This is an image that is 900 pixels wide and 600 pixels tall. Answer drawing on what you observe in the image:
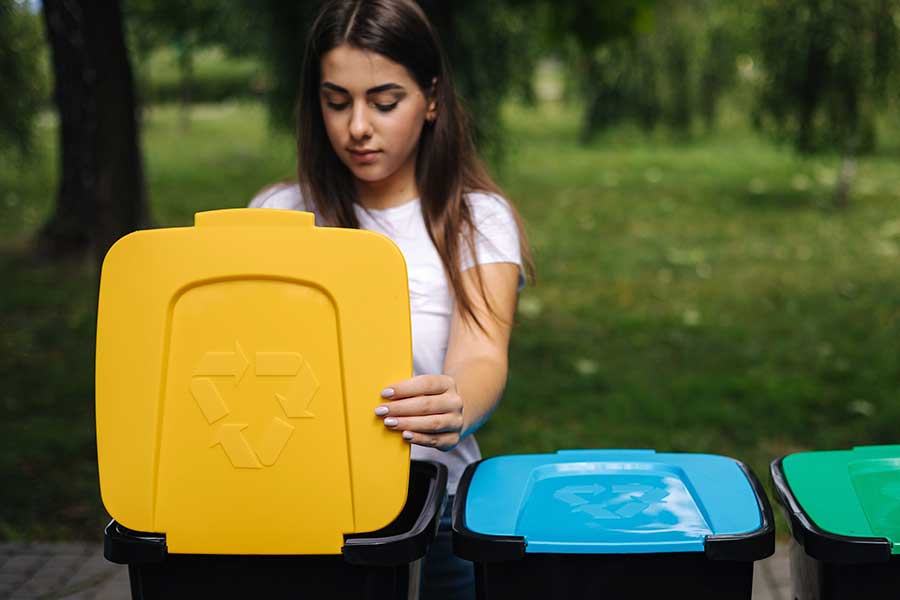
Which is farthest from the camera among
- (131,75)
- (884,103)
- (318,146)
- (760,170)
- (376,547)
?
(760,170)

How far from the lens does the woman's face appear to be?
1.75 metres

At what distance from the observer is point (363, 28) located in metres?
1.75

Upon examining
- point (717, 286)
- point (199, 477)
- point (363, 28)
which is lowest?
point (717, 286)

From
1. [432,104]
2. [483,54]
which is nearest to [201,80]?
[483,54]

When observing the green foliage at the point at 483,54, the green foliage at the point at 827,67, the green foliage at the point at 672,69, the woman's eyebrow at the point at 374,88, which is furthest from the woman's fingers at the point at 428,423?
the green foliage at the point at 672,69

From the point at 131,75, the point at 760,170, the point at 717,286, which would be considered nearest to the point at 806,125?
the point at 717,286

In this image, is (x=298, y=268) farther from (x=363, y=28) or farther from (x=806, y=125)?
(x=806, y=125)

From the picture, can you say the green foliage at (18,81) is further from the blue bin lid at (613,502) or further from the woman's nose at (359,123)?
the blue bin lid at (613,502)

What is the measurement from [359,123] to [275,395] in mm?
527

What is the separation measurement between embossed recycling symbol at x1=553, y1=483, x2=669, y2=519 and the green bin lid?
210 millimetres

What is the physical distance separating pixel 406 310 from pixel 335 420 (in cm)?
18

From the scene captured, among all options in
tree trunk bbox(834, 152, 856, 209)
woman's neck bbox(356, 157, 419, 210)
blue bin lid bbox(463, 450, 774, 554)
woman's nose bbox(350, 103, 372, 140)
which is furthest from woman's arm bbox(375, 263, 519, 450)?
tree trunk bbox(834, 152, 856, 209)

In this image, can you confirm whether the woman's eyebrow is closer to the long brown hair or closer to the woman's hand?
the long brown hair

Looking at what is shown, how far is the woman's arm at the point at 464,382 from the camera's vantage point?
1.44 metres
